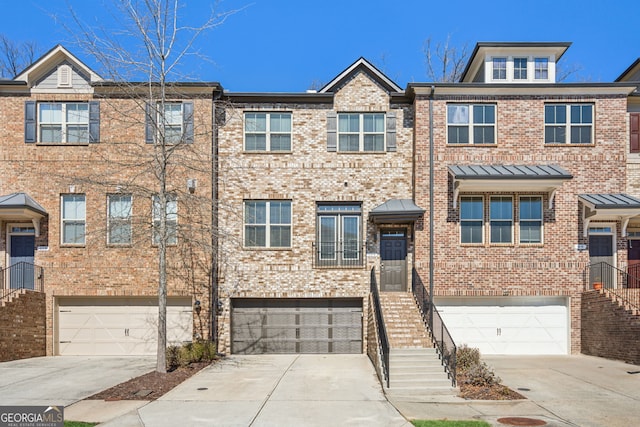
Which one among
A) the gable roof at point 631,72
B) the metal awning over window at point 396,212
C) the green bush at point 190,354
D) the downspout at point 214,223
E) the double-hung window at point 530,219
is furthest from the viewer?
the gable roof at point 631,72

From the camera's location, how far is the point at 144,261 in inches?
723

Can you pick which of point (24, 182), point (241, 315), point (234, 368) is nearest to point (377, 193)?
point (241, 315)

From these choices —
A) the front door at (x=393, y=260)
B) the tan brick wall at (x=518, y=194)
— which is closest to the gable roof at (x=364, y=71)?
the tan brick wall at (x=518, y=194)

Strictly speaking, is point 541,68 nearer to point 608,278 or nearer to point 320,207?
point 608,278

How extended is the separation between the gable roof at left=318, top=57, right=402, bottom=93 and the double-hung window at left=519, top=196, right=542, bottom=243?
588cm

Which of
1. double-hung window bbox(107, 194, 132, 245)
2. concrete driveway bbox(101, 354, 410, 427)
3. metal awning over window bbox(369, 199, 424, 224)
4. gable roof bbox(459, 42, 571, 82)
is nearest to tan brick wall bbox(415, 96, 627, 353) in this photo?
metal awning over window bbox(369, 199, 424, 224)

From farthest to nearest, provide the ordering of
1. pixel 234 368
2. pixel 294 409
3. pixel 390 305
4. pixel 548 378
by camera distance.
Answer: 1. pixel 390 305
2. pixel 234 368
3. pixel 548 378
4. pixel 294 409

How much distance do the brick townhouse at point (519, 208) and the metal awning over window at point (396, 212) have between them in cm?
60

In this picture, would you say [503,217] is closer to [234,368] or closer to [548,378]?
[548,378]

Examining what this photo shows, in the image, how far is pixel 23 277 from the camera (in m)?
18.4

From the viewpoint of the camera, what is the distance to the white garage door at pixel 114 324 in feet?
61.2

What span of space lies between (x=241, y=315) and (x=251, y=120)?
683 cm

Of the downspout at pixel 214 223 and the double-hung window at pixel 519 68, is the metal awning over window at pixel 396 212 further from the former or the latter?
the double-hung window at pixel 519 68

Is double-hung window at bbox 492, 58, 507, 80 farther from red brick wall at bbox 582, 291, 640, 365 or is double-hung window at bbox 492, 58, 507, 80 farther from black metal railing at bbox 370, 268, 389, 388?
black metal railing at bbox 370, 268, 389, 388
